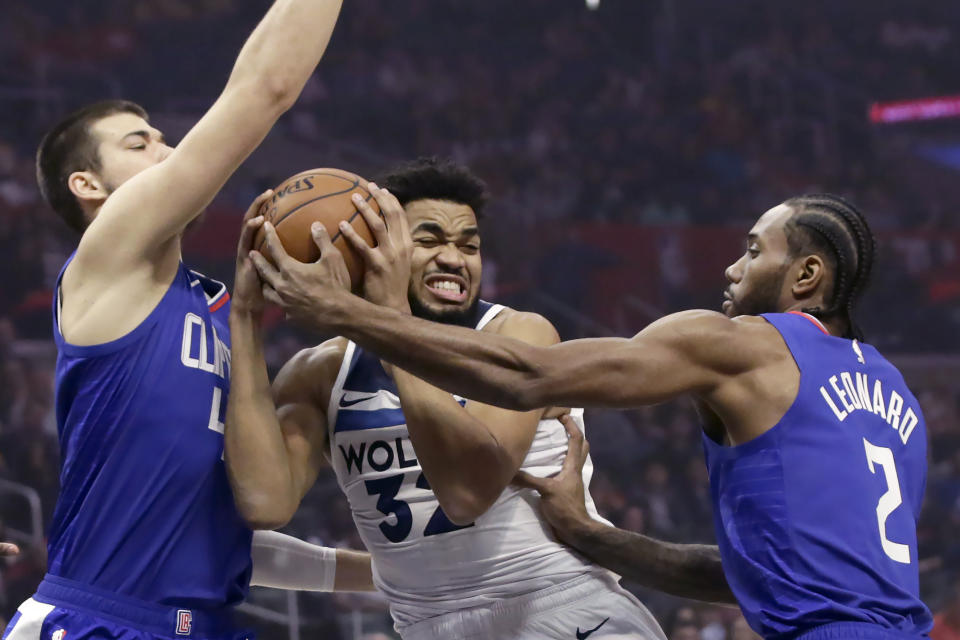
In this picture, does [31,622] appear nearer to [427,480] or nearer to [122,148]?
[427,480]

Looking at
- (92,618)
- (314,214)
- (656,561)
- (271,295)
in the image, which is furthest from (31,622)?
(656,561)

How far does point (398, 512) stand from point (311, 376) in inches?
18.6

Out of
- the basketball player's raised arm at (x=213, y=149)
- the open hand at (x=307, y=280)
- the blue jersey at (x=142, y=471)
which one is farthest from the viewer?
the blue jersey at (x=142, y=471)

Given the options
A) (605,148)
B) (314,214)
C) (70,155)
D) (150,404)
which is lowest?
(150,404)

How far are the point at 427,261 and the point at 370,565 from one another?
1.08 meters

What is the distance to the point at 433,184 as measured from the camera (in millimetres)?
3291

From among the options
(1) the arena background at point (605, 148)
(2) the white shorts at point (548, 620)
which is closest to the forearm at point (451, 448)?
(2) the white shorts at point (548, 620)

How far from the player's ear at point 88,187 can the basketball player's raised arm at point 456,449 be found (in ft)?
3.15

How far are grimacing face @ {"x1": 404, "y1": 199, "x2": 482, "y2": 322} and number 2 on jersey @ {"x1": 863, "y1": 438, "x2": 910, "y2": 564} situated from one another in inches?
47.4

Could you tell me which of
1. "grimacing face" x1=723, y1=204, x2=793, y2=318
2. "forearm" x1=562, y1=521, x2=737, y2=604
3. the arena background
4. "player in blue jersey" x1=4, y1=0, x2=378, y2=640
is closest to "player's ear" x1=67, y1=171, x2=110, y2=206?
"player in blue jersey" x1=4, y1=0, x2=378, y2=640

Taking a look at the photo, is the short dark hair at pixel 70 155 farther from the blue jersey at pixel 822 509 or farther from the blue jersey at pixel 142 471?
the blue jersey at pixel 822 509

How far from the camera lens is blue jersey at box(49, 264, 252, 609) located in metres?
2.61

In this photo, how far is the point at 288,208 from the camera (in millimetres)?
2613

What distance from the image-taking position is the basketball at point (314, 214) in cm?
256
